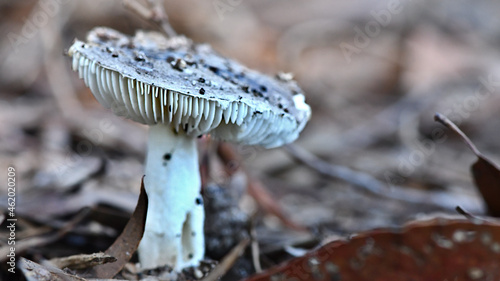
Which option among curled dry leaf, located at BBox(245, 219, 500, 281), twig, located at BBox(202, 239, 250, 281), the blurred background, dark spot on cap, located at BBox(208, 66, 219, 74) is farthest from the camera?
the blurred background

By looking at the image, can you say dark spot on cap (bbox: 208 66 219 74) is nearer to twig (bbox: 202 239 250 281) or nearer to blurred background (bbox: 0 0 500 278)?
blurred background (bbox: 0 0 500 278)

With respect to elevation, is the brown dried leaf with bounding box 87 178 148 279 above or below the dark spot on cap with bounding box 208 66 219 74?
below

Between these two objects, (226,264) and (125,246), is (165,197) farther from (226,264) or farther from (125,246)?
(226,264)

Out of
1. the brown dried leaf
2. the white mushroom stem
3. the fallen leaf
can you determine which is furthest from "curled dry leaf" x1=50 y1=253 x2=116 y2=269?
the fallen leaf

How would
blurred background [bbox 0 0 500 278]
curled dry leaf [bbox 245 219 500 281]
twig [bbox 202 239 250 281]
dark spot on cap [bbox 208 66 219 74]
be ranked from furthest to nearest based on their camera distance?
1. blurred background [bbox 0 0 500 278]
2. dark spot on cap [bbox 208 66 219 74]
3. twig [bbox 202 239 250 281]
4. curled dry leaf [bbox 245 219 500 281]

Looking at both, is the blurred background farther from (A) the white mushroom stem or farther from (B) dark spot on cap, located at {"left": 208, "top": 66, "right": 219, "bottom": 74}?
(B) dark spot on cap, located at {"left": 208, "top": 66, "right": 219, "bottom": 74}

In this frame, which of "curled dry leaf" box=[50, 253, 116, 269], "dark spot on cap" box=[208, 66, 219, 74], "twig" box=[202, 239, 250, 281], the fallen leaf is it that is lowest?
"twig" box=[202, 239, 250, 281]

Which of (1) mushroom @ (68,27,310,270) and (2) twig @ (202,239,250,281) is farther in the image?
(2) twig @ (202,239,250,281)
